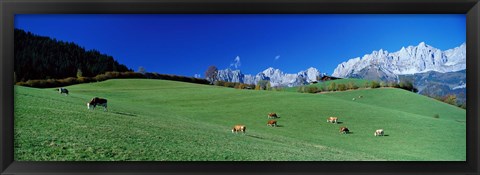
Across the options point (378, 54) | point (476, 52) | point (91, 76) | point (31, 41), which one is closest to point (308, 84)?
point (378, 54)

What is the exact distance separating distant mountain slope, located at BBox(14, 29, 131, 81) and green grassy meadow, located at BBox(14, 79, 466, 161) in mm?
218

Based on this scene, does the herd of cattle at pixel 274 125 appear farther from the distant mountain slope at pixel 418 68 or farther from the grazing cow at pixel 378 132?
the distant mountain slope at pixel 418 68

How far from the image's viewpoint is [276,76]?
273 inches

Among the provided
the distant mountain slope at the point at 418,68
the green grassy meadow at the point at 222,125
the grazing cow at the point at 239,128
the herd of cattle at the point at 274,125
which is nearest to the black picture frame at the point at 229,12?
the green grassy meadow at the point at 222,125

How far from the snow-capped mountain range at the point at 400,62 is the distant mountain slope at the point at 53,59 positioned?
3.23m

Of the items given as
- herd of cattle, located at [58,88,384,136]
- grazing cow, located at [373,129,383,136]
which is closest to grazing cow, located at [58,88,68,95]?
herd of cattle, located at [58,88,384,136]

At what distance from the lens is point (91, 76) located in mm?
6918

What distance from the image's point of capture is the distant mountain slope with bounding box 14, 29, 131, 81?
6.60m

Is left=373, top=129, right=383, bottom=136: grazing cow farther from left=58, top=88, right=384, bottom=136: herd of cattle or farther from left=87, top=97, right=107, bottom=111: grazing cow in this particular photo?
left=87, top=97, right=107, bottom=111: grazing cow

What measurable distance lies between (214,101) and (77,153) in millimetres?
2062

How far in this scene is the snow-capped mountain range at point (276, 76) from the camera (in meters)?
6.94

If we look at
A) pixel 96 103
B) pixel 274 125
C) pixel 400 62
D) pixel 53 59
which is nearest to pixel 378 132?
pixel 400 62

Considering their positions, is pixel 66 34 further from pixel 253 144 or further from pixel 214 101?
pixel 253 144

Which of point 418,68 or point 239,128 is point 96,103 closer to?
point 239,128
